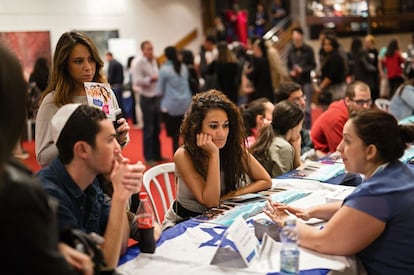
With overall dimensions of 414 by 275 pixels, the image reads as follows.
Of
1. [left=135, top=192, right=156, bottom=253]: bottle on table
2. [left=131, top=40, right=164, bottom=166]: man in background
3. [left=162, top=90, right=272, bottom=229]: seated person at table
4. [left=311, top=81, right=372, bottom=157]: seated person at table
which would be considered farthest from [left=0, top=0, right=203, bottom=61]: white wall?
[left=135, top=192, right=156, bottom=253]: bottle on table

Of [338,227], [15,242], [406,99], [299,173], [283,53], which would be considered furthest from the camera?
[283,53]

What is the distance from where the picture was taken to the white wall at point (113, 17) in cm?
968

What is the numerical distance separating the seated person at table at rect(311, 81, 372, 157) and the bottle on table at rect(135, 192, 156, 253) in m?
2.53

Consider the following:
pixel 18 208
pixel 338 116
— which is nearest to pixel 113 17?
pixel 338 116

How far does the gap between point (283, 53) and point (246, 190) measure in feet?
33.5

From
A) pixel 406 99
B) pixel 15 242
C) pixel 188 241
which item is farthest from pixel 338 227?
pixel 406 99

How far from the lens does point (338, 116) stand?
424cm

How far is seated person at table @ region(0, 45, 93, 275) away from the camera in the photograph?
46.5 inches

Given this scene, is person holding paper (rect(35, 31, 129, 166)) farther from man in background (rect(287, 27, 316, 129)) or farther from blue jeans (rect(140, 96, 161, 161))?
man in background (rect(287, 27, 316, 129))

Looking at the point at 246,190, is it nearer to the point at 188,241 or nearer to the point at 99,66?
the point at 188,241

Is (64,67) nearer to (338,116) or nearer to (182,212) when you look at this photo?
(182,212)

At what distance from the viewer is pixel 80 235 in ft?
5.10

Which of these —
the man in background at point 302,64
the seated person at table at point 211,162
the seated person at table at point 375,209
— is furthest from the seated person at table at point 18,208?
the man in background at point 302,64

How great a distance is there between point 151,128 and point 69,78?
14.2 feet
